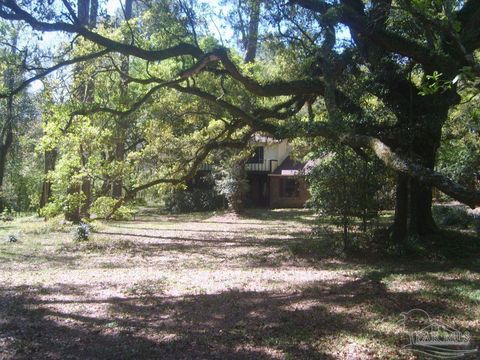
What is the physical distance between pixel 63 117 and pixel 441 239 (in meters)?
12.2

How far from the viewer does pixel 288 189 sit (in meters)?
36.1

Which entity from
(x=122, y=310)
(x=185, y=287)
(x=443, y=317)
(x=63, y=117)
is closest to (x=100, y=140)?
(x=63, y=117)

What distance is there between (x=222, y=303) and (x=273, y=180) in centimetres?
2848

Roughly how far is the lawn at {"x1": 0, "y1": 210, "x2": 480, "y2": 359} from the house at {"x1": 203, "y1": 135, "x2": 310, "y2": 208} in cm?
2153

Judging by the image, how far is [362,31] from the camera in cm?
1186

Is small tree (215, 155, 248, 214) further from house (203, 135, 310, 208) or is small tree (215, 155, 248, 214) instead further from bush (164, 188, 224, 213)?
house (203, 135, 310, 208)

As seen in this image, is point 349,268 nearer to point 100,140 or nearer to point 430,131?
point 430,131

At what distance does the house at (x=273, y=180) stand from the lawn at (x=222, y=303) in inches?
848

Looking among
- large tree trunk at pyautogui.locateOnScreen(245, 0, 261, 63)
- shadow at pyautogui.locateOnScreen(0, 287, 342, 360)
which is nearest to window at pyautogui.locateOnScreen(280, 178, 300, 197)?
large tree trunk at pyautogui.locateOnScreen(245, 0, 261, 63)

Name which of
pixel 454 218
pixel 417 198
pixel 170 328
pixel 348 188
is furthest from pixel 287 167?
pixel 170 328

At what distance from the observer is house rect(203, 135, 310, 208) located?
35.7 meters

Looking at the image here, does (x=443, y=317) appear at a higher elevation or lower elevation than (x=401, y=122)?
lower

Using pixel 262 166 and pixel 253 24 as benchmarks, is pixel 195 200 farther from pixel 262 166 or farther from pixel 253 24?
pixel 253 24

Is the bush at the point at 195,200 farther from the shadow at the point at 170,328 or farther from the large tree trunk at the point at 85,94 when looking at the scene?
the shadow at the point at 170,328
